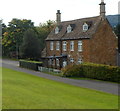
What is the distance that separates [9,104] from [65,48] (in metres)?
38.8

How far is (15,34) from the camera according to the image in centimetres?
7500

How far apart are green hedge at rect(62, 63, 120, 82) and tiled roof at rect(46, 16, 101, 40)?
7.32 meters

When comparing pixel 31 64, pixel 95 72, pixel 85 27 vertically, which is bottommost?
pixel 95 72

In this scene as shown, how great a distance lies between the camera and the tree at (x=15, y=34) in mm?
74875

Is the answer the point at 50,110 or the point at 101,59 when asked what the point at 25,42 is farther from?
the point at 50,110

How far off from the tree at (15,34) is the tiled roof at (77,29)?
68.7 ft

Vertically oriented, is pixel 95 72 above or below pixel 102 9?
below

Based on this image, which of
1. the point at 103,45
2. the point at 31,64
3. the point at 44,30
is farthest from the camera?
the point at 44,30

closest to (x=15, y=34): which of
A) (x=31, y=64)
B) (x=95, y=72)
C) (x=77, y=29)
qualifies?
(x=31, y=64)

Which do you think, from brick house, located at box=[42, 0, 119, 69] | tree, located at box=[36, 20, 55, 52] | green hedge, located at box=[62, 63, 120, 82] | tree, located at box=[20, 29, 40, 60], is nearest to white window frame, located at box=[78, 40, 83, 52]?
brick house, located at box=[42, 0, 119, 69]

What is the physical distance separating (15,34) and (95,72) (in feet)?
138

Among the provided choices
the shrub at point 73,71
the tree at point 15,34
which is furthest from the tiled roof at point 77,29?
the tree at point 15,34

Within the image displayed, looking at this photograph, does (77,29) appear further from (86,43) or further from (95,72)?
(95,72)

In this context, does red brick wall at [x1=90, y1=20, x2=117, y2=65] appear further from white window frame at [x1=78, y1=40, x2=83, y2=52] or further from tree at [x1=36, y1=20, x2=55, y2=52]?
tree at [x1=36, y1=20, x2=55, y2=52]
